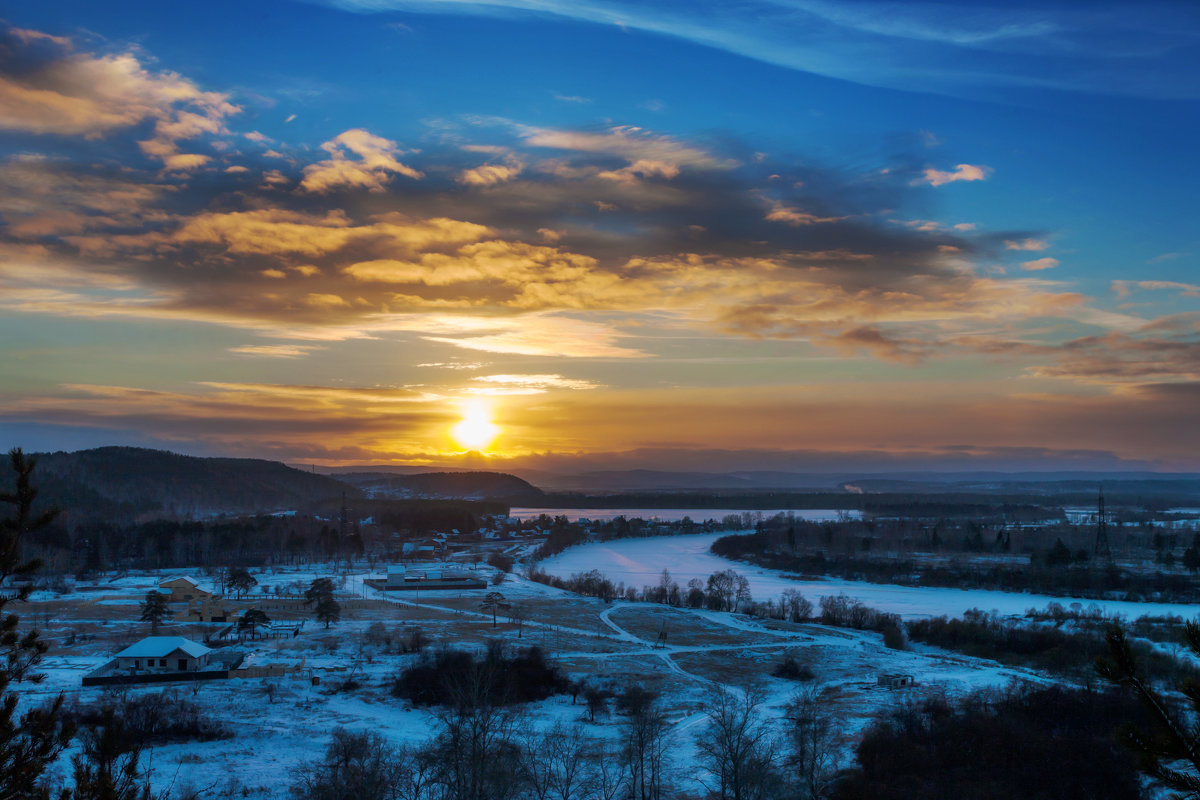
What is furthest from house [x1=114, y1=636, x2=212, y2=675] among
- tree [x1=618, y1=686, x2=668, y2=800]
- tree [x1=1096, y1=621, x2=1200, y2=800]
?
tree [x1=1096, y1=621, x2=1200, y2=800]

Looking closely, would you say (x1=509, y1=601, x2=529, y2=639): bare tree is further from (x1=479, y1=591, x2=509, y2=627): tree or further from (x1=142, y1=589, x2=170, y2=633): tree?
(x1=142, y1=589, x2=170, y2=633): tree

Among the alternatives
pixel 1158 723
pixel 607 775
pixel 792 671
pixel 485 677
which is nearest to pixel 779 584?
pixel 792 671

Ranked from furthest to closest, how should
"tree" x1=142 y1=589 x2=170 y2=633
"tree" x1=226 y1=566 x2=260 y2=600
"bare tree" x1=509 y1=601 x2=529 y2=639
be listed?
"tree" x1=226 y1=566 x2=260 y2=600, "bare tree" x1=509 y1=601 x2=529 y2=639, "tree" x1=142 y1=589 x2=170 y2=633

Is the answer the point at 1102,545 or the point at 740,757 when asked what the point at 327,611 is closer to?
the point at 740,757

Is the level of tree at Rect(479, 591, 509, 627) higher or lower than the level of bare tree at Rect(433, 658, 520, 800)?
lower

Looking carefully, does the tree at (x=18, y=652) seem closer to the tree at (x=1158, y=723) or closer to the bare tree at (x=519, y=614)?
the tree at (x=1158, y=723)

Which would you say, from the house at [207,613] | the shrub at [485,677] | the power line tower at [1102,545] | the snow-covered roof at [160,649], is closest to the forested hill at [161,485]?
the house at [207,613]

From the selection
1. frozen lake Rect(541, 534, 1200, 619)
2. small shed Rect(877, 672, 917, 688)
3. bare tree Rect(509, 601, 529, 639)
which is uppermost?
small shed Rect(877, 672, 917, 688)
